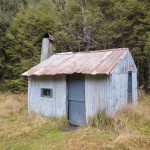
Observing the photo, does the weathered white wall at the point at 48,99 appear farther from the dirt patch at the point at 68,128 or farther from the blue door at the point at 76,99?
the dirt patch at the point at 68,128

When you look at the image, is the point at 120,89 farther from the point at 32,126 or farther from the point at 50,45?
the point at 50,45

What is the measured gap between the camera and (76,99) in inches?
442

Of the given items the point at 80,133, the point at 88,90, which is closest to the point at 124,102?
the point at 88,90

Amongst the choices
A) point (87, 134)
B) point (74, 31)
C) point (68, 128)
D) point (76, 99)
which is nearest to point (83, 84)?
point (76, 99)

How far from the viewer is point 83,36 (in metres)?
20.8

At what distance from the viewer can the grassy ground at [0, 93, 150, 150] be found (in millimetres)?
7777

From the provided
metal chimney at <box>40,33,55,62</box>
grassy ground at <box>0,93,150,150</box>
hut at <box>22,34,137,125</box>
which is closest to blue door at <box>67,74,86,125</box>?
hut at <box>22,34,137,125</box>

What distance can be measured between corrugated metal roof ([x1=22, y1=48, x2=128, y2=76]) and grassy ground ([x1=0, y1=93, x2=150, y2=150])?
194cm

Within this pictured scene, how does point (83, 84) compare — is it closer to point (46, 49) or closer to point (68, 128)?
point (68, 128)

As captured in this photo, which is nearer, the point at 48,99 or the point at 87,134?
the point at 87,134

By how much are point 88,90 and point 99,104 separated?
0.81 metres

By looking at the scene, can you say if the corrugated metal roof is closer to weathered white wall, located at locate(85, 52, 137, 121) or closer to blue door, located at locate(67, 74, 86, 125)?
weathered white wall, located at locate(85, 52, 137, 121)


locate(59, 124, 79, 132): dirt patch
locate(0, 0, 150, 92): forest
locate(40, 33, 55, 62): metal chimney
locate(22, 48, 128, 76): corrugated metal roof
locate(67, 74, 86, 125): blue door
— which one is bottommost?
locate(59, 124, 79, 132): dirt patch

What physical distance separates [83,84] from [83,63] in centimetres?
105
